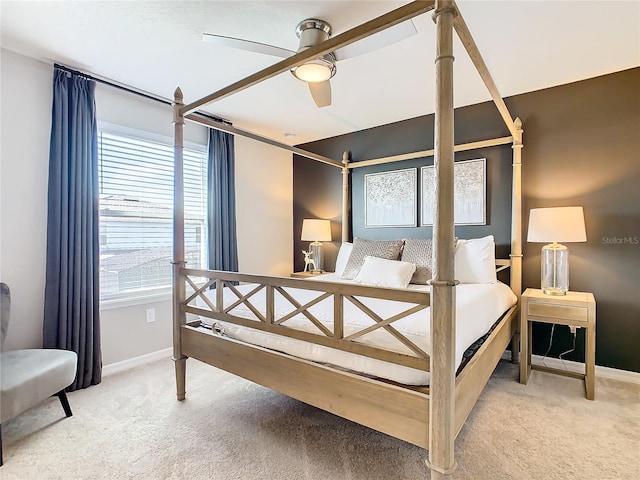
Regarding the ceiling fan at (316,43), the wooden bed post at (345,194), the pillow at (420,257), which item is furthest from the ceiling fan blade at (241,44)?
the wooden bed post at (345,194)

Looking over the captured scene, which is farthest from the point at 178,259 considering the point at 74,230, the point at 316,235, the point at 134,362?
the point at 316,235

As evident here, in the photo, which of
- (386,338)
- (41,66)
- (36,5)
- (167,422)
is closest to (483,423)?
(386,338)

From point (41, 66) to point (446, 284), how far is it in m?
3.20

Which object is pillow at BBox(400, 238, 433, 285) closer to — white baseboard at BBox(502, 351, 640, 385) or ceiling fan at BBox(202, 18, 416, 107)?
white baseboard at BBox(502, 351, 640, 385)

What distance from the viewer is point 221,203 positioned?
3.65 metres

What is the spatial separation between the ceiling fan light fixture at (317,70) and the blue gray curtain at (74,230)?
1811mm

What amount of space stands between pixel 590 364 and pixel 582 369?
0.58m

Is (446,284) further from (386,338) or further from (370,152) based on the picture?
(370,152)

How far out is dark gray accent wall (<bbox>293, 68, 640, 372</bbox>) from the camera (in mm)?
2605

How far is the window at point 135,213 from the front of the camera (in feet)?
9.40

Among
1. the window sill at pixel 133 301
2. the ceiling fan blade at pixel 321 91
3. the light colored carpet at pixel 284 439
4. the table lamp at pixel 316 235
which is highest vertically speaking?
the ceiling fan blade at pixel 321 91

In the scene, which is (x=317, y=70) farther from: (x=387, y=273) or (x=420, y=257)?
(x=420, y=257)

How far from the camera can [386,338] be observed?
1.48 metres

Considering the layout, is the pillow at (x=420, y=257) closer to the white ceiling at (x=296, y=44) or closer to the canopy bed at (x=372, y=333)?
the canopy bed at (x=372, y=333)
